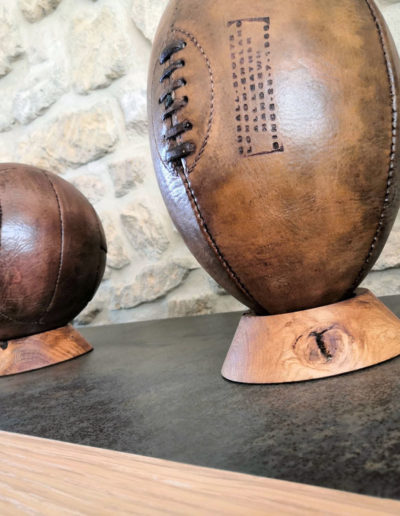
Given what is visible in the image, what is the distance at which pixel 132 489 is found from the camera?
42cm

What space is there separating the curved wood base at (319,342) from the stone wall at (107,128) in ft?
2.77

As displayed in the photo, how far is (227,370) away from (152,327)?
A: 646mm

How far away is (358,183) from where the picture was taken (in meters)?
0.54

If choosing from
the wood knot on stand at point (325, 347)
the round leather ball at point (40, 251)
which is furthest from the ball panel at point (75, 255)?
the wood knot on stand at point (325, 347)

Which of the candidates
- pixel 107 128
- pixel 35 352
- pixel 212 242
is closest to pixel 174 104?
pixel 212 242

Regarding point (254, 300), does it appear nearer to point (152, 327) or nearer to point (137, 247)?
point (152, 327)

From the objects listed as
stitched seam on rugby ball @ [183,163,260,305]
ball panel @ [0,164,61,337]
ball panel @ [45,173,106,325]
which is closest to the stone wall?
ball panel @ [45,173,106,325]

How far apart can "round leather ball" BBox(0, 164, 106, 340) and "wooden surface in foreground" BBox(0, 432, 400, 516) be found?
0.37 m

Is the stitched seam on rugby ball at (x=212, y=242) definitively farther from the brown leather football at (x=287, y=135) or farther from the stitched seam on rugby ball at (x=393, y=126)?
the stitched seam on rugby ball at (x=393, y=126)

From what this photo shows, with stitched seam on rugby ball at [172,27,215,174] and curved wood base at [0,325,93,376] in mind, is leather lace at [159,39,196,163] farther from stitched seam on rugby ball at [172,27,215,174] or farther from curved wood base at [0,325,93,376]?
curved wood base at [0,325,93,376]

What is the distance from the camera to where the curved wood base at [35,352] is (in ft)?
3.15

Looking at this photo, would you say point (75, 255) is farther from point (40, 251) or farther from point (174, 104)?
point (174, 104)

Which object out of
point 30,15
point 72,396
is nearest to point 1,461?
point 72,396

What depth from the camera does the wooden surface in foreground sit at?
12.4 inches
